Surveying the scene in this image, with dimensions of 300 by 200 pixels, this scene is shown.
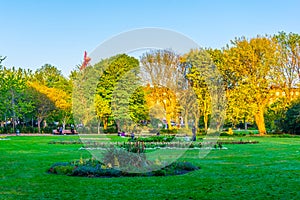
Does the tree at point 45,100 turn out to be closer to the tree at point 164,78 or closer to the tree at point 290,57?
the tree at point 164,78

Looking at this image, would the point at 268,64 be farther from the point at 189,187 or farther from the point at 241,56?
the point at 189,187

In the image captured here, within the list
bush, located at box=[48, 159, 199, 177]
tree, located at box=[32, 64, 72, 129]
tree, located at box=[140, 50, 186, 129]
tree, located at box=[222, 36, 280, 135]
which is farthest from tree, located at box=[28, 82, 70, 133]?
bush, located at box=[48, 159, 199, 177]

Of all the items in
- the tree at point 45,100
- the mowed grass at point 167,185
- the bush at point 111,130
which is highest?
the tree at point 45,100

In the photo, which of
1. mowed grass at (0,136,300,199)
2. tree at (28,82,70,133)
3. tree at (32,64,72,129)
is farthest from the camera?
tree at (32,64,72,129)

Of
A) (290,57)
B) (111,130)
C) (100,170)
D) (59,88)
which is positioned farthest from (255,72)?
(100,170)

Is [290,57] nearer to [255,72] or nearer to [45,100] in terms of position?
[255,72]

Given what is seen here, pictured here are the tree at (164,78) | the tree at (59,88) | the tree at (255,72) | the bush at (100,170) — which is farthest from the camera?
the tree at (59,88)

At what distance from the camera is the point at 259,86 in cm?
4953

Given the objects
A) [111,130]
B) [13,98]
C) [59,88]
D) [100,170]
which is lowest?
[100,170]

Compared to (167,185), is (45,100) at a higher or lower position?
higher

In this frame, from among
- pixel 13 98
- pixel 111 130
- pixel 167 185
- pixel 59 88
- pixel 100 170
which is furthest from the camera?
pixel 59 88

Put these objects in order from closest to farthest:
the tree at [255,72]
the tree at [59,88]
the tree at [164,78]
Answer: the tree at [164,78] < the tree at [255,72] < the tree at [59,88]

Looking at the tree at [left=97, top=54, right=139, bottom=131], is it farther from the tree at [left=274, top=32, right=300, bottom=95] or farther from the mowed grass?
the mowed grass

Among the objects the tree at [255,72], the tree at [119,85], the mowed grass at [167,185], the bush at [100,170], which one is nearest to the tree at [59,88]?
the tree at [119,85]
